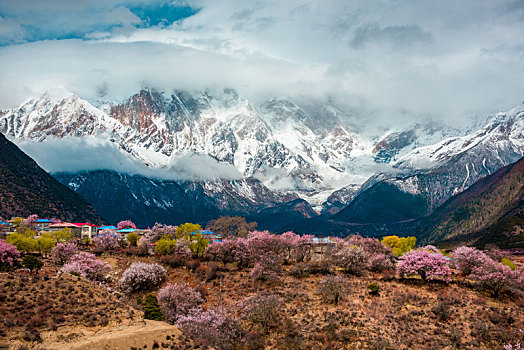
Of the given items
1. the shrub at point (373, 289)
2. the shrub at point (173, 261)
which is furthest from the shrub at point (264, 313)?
the shrub at point (173, 261)

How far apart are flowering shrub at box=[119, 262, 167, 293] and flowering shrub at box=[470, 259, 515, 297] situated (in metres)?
52.1

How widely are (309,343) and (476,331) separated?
68.2 ft

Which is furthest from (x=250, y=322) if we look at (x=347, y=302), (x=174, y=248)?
(x=174, y=248)

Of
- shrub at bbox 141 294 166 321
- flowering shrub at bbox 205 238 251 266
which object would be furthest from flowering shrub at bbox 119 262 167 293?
flowering shrub at bbox 205 238 251 266

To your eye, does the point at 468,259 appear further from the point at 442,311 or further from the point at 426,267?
the point at 442,311

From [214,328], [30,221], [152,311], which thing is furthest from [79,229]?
[214,328]

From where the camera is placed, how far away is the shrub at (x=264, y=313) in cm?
5716

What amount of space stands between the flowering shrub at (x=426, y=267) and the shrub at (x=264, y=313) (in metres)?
26.4

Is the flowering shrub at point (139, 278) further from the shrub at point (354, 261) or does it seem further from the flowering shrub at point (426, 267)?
the flowering shrub at point (426, 267)

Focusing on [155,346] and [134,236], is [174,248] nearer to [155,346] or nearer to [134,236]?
[134,236]

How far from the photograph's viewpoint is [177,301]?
5941 cm

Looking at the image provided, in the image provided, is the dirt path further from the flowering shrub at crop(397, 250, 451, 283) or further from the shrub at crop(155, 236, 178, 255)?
the shrub at crop(155, 236, 178, 255)

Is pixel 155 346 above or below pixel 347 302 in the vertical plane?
above

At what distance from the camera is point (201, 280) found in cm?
7569
